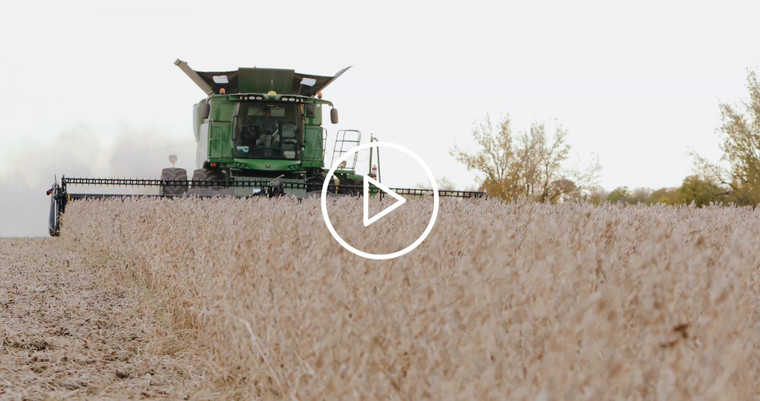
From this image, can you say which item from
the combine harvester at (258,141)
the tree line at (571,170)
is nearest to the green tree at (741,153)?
the tree line at (571,170)

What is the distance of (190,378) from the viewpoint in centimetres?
543

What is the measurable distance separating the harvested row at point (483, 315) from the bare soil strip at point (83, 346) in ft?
2.19

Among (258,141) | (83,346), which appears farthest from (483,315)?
(258,141)

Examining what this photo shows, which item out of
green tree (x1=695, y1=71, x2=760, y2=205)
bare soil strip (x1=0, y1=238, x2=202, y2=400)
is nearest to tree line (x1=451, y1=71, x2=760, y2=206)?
green tree (x1=695, y1=71, x2=760, y2=205)

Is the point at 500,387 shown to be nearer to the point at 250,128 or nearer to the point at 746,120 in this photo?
the point at 250,128

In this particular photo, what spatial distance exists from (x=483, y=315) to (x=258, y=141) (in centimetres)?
1428

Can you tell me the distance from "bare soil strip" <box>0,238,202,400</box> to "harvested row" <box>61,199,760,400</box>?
67 centimetres

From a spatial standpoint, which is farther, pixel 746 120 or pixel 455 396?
pixel 746 120

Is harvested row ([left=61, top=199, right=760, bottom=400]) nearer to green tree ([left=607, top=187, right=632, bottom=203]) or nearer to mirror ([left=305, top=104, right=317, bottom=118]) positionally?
mirror ([left=305, top=104, right=317, bottom=118])

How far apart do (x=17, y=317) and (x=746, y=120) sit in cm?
3299

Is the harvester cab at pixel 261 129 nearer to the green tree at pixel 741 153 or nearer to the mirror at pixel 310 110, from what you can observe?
the mirror at pixel 310 110

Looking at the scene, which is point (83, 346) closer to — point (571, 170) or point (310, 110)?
point (310, 110)

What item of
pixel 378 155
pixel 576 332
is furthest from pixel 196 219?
pixel 378 155

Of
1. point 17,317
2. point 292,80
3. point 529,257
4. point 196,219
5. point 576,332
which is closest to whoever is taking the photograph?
point 576,332
